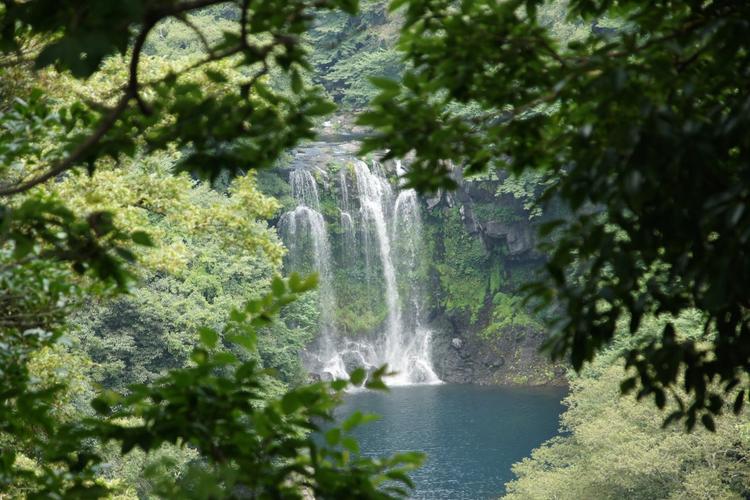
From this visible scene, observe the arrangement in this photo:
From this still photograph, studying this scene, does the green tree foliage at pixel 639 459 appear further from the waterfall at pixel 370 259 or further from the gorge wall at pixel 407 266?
the waterfall at pixel 370 259

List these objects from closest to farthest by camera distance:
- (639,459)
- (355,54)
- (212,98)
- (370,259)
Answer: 1. (212,98)
2. (639,459)
3. (370,259)
4. (355,54)

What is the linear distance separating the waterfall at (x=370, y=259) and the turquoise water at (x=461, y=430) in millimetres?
2534

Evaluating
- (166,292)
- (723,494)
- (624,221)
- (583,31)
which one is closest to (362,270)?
(583,31)

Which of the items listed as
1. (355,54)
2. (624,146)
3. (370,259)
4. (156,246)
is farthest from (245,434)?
(355,54)

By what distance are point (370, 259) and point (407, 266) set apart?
1.39m

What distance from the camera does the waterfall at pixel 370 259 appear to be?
85.5 ft

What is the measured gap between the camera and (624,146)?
5.39ft

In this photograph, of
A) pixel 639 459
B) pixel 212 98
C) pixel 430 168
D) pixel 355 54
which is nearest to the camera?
pixel 212 98

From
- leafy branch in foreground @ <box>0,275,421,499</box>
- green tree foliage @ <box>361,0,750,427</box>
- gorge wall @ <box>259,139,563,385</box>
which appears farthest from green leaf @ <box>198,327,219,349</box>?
gorge wall @ <box>259,139,563,385</box>

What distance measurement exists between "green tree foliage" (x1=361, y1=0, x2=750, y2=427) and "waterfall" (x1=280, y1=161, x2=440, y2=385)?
23346 mm

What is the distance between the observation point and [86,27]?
1.38m

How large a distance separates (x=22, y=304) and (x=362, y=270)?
23955mm

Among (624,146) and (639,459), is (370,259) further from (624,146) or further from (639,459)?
(624,146)

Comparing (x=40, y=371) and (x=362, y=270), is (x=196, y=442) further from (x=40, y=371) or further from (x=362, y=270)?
(x=362, y=270)
